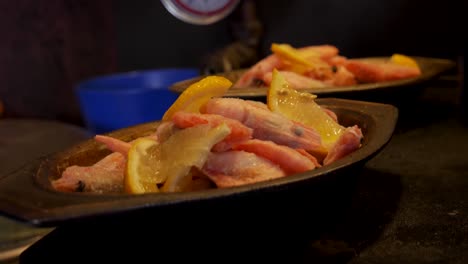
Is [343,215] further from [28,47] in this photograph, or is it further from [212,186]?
[28,47]

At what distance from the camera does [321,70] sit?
139 centimetres

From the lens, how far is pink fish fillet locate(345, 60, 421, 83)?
4.35ft

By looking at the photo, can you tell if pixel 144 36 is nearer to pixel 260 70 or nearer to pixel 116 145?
pixel 260 70

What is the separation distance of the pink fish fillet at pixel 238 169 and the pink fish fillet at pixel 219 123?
0.06ft

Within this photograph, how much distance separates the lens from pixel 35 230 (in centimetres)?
108

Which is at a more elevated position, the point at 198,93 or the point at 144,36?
the point at 198,93

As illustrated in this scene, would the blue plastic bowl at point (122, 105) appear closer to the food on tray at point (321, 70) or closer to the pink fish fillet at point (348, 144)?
the food on tray at point (321, 70)

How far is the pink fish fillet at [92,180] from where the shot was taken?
2.33 ft

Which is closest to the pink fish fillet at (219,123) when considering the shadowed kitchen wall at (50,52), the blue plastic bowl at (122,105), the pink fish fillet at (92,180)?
the pink fish fillet at (92,180)

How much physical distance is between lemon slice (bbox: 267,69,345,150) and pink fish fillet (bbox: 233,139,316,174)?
14 centimetres

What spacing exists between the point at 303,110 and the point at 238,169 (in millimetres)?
242

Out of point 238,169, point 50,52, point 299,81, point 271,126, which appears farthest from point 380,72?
point 50,52

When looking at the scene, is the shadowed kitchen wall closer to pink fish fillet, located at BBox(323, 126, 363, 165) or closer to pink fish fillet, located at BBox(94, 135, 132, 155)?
pink fish fillet, located at BBox(94, 135, 132, 155)

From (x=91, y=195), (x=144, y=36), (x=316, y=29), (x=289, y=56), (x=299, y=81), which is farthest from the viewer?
(x=144, y=36)
